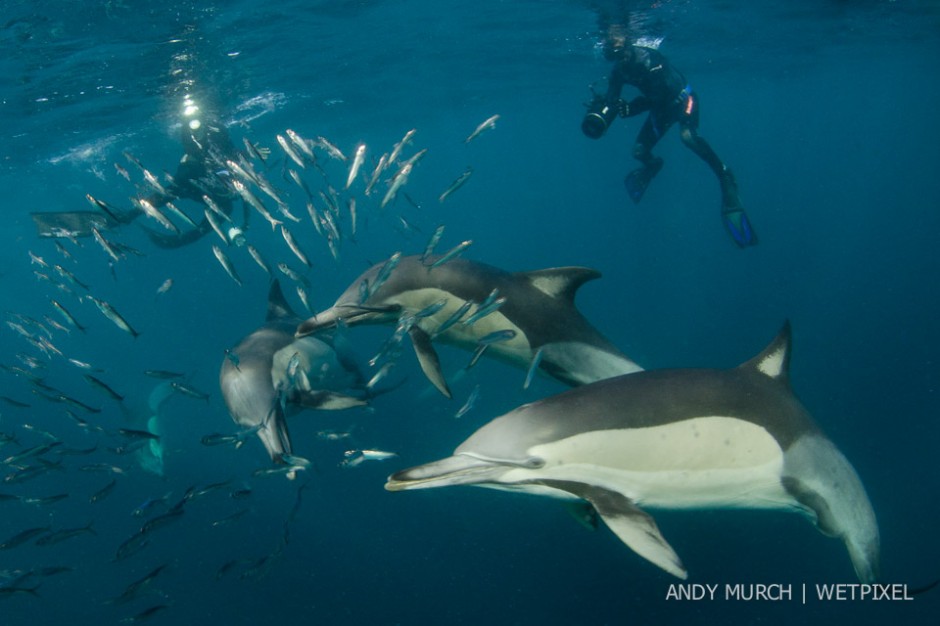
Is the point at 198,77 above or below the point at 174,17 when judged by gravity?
below

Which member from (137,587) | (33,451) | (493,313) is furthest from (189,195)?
(493,313)

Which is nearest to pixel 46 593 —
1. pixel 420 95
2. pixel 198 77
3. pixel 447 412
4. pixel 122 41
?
pixel 447 412

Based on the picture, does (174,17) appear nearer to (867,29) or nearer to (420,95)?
(420,95)

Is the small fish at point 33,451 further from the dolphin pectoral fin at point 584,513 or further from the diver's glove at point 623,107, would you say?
the diver's glove at point 623,107

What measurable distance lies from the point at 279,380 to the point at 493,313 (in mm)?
2531

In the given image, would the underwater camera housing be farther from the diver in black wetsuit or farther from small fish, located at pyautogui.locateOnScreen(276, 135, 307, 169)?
the diver in black wetsuit

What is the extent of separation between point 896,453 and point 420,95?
79.3ft

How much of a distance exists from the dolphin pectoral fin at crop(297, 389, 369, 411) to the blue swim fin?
9.74 meters

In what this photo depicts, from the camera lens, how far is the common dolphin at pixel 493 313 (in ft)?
17.6

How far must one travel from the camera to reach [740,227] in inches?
471

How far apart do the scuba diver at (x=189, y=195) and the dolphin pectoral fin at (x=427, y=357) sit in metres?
Result: 3.23

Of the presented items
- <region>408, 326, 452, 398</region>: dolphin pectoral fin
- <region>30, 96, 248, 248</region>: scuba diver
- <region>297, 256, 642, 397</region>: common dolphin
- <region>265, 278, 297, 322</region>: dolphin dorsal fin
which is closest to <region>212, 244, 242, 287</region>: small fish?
<region>297, 256, 642, 397</region>: common dolphin

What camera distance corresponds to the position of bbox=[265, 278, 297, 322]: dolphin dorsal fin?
912 cm

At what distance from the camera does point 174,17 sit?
41.3ft
